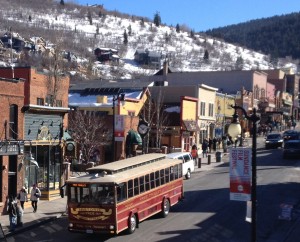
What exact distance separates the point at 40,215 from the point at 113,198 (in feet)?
21.5

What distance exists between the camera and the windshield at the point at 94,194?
20.4 metres

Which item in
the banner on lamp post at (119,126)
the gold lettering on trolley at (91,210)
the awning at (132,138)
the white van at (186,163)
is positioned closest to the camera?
the gold lettering on trolley at (91,210)

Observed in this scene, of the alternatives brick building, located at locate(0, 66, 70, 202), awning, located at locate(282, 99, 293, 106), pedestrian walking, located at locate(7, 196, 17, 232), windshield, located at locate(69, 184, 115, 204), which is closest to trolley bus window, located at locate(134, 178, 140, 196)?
windshield, located at locate(69, 184, 115, 204)

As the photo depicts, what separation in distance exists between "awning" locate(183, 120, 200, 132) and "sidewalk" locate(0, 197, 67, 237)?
23.5 metres

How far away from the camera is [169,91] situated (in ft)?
184

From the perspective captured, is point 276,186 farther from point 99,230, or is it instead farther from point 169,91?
point 169,91

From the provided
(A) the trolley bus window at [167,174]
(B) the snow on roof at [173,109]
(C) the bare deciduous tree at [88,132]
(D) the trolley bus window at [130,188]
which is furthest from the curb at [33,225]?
(B) the snow on roof at [173,109]

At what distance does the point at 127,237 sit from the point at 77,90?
38.0 m

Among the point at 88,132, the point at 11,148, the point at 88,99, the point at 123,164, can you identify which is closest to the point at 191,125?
the point at 88,99

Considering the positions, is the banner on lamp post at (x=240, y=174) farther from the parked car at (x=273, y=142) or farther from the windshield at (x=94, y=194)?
the parked car at (x=273, y=142)

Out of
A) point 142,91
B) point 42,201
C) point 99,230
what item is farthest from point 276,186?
point 142,91

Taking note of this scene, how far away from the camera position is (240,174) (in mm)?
14828

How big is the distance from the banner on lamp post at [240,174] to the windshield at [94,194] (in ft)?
21.4

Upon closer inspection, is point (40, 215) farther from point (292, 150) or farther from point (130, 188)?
point (292, 150)
